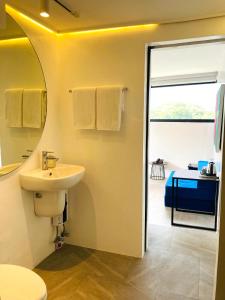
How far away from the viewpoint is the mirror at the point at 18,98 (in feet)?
6.38

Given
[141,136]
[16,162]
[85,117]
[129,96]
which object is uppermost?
[129,96]

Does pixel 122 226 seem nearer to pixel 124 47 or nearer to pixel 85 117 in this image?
pixel 85 117

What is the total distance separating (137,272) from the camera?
7.59ft

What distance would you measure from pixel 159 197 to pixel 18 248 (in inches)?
119

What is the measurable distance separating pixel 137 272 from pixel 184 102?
13.8 feet

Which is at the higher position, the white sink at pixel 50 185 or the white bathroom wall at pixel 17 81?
the white bathroom wall at pixel 17 81

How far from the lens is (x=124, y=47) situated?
2.36 m

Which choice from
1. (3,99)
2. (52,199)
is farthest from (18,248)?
Result: (3,99)

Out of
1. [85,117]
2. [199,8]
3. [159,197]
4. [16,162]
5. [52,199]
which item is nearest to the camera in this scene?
[199,8]

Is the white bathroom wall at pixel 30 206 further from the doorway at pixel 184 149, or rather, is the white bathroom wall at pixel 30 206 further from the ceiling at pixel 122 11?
the doorway at pixel 184 149

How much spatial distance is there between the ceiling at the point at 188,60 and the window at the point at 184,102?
20.1 inches

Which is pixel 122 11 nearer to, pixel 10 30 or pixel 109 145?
pixel 10 30

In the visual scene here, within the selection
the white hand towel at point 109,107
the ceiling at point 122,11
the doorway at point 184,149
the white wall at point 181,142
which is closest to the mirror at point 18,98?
the ceiling at point 122,11

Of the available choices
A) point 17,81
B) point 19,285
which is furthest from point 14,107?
point 19,285
